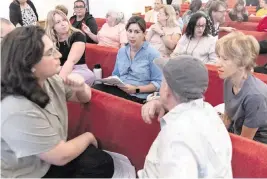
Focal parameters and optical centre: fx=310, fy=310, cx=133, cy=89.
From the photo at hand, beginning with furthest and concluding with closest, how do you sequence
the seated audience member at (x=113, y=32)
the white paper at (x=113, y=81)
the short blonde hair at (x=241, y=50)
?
the seated audience member at (x=113, y=32) → the white paper at (x=113, y=81) → the short blonde hair at (x=241, y=50)

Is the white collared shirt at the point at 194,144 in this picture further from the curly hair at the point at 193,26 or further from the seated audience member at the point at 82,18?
the seated audience member at the point at 82,18

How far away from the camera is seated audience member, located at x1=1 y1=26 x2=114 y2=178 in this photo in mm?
1202

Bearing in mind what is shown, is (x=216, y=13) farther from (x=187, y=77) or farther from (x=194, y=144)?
(x=194, y=144)

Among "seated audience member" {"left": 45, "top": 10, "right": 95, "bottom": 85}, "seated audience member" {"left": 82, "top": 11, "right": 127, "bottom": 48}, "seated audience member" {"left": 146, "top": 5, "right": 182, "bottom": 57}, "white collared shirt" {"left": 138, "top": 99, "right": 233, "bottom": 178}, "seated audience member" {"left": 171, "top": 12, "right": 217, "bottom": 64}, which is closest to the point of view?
"white collared shirt" {"left": 138, "top": 99, "right": 233, "bottom": 178}

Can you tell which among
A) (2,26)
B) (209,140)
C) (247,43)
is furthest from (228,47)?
(2,26)

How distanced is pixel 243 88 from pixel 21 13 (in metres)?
4.09

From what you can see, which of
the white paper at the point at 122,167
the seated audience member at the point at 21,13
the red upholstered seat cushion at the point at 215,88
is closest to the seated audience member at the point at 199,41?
the red upholstered seat cushion at the point at 215,88

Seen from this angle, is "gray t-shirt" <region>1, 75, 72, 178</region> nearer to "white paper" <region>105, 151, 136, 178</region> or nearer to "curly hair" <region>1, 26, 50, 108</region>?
"curly hair" <region>1, 26, 50, 108</region>

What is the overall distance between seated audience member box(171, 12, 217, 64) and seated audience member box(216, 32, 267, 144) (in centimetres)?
125

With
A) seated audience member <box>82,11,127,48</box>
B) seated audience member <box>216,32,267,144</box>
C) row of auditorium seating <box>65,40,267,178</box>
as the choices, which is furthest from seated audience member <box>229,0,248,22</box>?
row of auditorium seating <box>65,40,267,178</box>

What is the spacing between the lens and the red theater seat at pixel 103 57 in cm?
316

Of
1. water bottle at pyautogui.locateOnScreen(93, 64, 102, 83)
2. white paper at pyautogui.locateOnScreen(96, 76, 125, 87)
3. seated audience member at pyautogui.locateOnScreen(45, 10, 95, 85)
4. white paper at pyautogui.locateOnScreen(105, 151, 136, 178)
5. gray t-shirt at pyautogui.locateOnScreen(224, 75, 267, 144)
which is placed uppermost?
seated audience member at pyautogui.locateOnScreen(45, 10, 95, 85)

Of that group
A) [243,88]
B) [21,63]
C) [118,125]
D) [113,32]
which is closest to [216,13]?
[113,32]

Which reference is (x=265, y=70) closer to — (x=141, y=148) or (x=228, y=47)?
(x=228, y=47)
